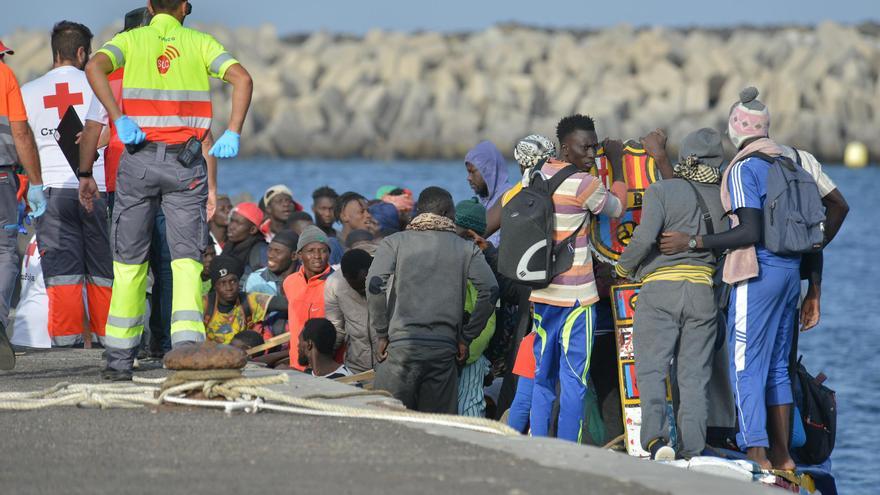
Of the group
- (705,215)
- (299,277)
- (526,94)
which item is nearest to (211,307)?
(299,277)

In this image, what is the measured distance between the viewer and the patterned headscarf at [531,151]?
30.8 feet

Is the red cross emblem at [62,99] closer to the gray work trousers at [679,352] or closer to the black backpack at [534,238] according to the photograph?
the black backpack at [534,238]

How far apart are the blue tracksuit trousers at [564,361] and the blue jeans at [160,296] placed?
241 cm

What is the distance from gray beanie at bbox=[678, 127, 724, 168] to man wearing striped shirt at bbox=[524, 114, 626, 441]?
1.58 ft

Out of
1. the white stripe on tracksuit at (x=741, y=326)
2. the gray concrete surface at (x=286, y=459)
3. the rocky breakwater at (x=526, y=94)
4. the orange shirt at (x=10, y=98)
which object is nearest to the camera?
the gray concrete surface at (x=286, y=459)

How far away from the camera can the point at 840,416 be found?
15.6 meters

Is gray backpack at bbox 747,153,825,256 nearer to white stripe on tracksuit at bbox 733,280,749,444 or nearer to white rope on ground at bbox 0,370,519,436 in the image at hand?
white stripe on tracksuit at bbox 733,280,749,444

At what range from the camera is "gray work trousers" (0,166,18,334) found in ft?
30.6

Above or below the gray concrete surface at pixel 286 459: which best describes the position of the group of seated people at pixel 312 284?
above

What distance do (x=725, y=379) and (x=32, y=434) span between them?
4.00 metres

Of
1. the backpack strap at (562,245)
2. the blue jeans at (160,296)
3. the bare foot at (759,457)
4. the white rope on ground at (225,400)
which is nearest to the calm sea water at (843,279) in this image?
the bare foot at (759,457)

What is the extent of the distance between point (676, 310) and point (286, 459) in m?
2.92

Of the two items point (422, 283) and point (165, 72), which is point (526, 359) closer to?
point (422, 283)

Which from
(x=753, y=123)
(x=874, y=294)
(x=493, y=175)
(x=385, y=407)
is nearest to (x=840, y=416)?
(x=493, y=175)
